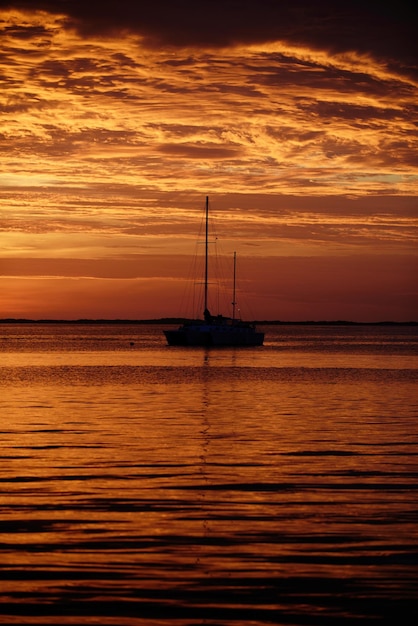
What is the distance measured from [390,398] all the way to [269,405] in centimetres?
732

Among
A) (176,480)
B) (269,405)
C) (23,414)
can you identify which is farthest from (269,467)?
(269,405)

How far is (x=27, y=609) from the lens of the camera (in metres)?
11.6

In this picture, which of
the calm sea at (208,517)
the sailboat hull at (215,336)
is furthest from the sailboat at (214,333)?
the calm sea at (208,517)

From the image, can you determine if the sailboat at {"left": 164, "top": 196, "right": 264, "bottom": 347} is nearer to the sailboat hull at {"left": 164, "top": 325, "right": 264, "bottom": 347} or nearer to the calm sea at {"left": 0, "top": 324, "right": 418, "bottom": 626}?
the sailboat hull at {"left": 164, "top": 325, "right": 264, "bottom": 347}

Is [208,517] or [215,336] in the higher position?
[208,517]

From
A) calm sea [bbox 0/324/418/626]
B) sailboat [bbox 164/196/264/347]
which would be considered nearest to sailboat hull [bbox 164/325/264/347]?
sailboat [bbox 164/196/264/347]

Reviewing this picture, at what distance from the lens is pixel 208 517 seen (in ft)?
56.0

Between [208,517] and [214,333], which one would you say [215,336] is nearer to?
[214,333]

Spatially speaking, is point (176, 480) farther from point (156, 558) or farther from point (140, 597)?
point (140, 597)

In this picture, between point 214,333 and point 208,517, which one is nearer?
point 208,517

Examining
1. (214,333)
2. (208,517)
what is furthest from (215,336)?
(208,517)

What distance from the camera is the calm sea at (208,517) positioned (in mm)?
11922

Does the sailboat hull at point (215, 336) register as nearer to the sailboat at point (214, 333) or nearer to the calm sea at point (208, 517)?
the sailboat at point (214, 333)

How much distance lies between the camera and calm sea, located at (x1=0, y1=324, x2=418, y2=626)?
11.9 meters
